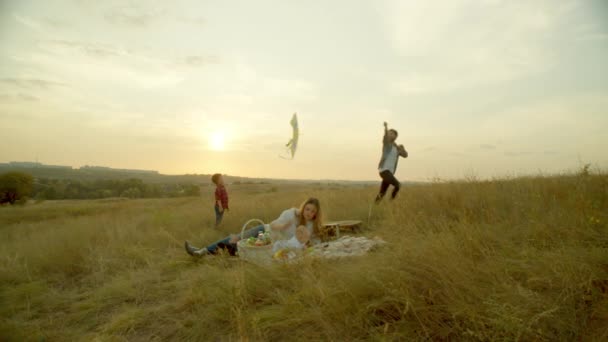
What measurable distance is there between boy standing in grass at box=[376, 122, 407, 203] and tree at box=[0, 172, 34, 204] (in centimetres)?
3852

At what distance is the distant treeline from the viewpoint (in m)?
37.1

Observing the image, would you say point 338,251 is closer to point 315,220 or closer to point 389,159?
point 315,220

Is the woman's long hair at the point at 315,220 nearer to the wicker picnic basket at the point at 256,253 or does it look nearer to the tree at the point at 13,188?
the wicker picnic basket at the point at 256,253

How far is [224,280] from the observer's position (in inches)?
132

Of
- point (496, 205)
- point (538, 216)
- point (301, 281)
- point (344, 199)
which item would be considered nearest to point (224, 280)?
point (301, 281)

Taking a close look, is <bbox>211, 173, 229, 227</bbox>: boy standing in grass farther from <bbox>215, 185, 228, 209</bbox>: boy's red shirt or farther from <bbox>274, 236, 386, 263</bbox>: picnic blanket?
<bbox>274, 236, 386, 263</bbox>: picnic blanket

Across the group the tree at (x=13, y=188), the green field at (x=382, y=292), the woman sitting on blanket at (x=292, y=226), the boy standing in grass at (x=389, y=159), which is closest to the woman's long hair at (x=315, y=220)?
the woman sitting on blanket at (x=292, y=226)

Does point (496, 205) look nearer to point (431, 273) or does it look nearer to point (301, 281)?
point (431, 273)

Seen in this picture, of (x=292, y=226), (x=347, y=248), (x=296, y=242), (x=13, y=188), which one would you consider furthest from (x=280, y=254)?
(x=13, y=188)

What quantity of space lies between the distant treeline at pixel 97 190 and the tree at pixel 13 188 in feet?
6.73

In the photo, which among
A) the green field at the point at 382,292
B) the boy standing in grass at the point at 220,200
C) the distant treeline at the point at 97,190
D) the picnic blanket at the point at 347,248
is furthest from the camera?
the distant treeline at the point at 97,190

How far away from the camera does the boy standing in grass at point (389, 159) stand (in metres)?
7.13

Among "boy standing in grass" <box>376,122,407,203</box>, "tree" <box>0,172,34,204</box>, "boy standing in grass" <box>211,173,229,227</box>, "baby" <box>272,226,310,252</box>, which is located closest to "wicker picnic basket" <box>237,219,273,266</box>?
"baby" <box>272,226,310,252</box>

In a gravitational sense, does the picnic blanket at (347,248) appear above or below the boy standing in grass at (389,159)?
below
